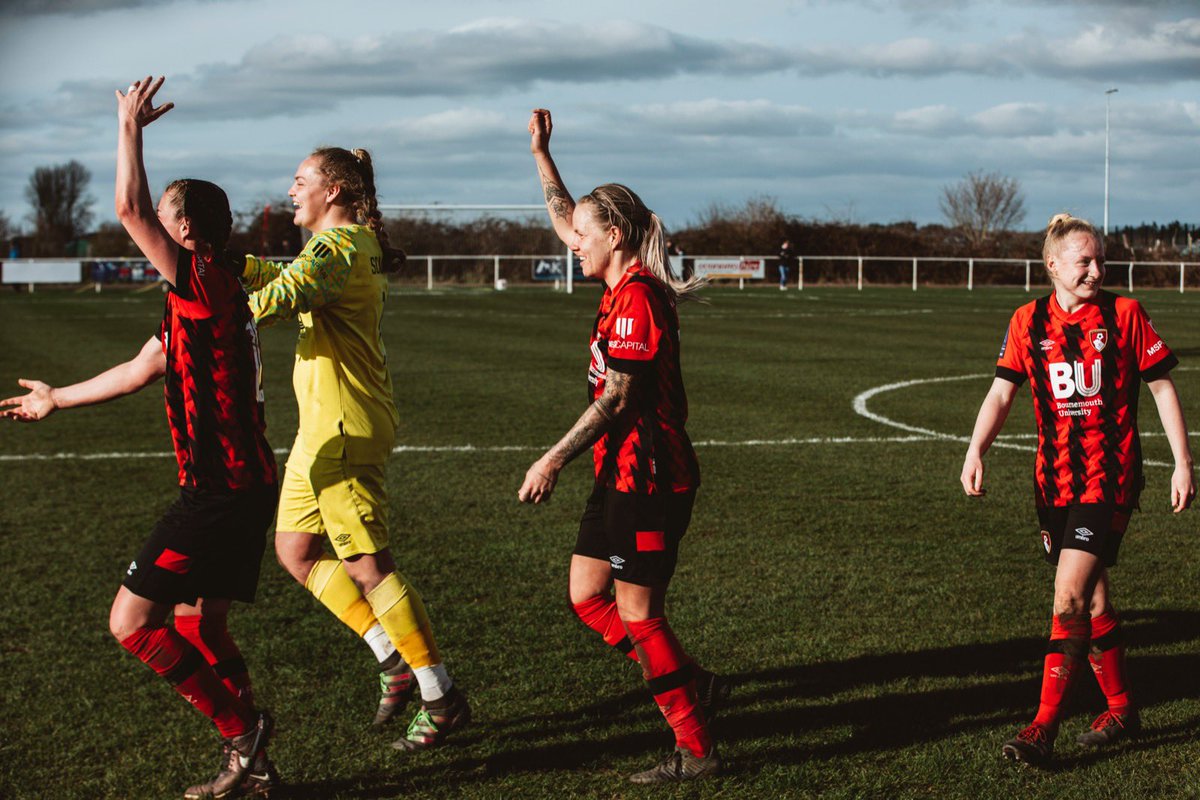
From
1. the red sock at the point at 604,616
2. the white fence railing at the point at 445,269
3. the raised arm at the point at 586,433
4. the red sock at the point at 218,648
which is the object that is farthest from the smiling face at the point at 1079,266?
the white fence railing at the point at 445,269

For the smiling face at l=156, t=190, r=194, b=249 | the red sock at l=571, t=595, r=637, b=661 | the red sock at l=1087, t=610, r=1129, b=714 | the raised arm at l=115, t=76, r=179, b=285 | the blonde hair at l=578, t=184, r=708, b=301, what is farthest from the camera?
the red sock at l=571, t=595, r=637, b=661

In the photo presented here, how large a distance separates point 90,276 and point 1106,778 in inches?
1878

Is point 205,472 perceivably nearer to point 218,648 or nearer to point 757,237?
point 218,648

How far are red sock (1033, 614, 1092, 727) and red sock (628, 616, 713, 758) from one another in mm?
1116

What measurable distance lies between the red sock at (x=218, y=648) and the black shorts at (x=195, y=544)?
0.40m

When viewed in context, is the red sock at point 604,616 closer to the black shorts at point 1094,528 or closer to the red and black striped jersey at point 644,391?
the red and black striped jersey at point 644,391

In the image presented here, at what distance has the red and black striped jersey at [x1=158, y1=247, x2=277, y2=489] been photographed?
156 inches

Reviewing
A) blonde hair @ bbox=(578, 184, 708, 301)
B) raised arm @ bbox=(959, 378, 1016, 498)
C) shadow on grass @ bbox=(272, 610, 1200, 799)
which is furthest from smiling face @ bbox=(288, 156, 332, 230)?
raised arm @ bbox=(959, 378, 1016, 498)

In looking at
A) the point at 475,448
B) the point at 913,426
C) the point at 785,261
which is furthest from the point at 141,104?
the point at 785,261

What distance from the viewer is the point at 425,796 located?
417cm

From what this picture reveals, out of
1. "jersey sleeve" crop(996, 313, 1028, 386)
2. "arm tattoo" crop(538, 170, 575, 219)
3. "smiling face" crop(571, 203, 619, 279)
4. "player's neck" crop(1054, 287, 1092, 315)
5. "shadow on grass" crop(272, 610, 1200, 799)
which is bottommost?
"shadow on grass" crop(272, 610, 1200, 799)

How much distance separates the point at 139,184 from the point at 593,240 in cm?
133

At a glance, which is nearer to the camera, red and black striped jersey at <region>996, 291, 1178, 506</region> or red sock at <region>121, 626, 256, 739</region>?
Result: red sock at <region>121, 626, 256, 739</region>

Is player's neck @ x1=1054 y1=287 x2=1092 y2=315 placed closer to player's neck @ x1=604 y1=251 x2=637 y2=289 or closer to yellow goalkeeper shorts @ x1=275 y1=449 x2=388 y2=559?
player's neck @ x1=604 y1=251 x2=637 y2=289
